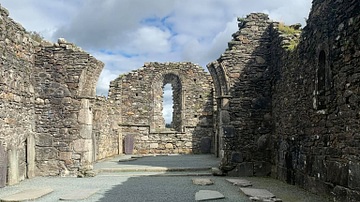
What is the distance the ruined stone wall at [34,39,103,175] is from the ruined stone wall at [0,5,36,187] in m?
0.30

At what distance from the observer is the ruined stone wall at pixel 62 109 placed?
1127cm

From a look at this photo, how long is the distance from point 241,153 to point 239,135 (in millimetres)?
565

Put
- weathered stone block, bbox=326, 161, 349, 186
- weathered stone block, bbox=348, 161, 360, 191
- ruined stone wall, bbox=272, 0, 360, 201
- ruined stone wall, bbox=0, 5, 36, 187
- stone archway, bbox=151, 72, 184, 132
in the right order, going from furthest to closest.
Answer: stone archway, bbox=151, 72, 184, 132 → ruined stone wall, bbox=0, 5, 36, 187 → weathered stone block, bbox=326, 161, 349, 186 → ruined stone wall, bbox=272, 0, 360, 201 → weathered stone block, bbox=348, 161, 360, 191

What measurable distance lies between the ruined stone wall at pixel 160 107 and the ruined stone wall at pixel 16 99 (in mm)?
10216

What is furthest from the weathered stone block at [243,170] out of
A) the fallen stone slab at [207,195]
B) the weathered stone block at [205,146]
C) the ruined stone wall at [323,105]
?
the weathered stone block at [205,146]

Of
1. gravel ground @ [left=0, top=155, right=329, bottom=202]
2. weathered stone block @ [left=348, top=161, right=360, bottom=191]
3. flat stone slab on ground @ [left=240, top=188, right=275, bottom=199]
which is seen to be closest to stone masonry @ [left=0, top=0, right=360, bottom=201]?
weathered stone block @ [left=348, top=161, right=360, bottom=191]

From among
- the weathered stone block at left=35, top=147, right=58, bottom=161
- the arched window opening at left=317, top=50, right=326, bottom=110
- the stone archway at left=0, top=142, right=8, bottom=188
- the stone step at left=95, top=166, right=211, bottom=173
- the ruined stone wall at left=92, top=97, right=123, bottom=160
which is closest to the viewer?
the arched window opening at left=317, top=50, right=326, bottom=110

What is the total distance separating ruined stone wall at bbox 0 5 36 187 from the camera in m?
9.31

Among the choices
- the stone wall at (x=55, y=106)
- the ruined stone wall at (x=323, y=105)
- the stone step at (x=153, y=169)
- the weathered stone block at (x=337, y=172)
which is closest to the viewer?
the ruined stone wall at (x=323, y=105)

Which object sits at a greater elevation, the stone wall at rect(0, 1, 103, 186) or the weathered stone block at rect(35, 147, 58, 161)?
the stone wall at rect(0, 1, 103, 186)

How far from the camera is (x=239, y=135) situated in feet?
37.3

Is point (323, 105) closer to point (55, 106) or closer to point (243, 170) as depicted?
point (243, 170)

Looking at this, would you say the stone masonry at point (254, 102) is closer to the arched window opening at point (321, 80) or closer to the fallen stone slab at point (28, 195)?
the arched window opening at point (321, 80)

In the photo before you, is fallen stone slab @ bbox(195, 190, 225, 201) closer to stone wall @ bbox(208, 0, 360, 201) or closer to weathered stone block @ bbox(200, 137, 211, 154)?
stone wall @ bbox(208, 0, 360, 201)
